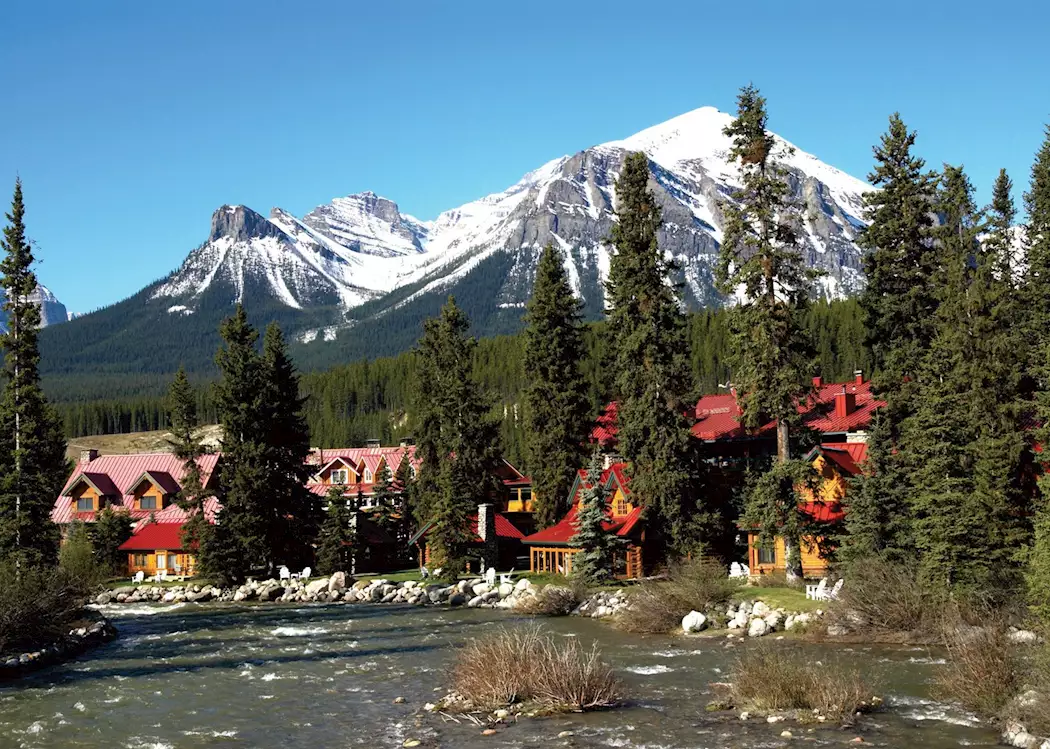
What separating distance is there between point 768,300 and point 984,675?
2322 centimetres

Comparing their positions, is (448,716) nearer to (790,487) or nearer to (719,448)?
(790,487)

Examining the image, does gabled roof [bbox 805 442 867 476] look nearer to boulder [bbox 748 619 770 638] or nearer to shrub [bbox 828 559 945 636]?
shrub [bbox 828 559 945 636]

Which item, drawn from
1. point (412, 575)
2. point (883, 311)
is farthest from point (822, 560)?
point (412, 575)

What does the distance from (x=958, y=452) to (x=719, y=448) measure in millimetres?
24204

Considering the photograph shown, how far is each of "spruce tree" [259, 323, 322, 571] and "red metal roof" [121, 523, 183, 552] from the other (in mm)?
11197

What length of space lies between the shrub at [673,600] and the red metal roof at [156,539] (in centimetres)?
4107

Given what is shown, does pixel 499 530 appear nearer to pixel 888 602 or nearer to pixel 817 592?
pixel 817 592

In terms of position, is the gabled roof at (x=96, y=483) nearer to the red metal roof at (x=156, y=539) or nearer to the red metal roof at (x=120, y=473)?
the red metal roof at (x=120, y=473)

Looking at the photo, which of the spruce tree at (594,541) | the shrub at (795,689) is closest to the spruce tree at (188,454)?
the spruce tree at (594,541)

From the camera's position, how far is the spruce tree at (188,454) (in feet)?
210

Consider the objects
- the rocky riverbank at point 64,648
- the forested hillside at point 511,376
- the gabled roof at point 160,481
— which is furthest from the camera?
the forested hillside at point 511,376

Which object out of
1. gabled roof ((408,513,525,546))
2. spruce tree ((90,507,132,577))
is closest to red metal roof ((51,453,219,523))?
spruce tree ((90,507,132,577))

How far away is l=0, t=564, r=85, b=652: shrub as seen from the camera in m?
33.3

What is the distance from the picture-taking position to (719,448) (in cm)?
6012
